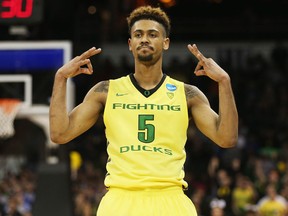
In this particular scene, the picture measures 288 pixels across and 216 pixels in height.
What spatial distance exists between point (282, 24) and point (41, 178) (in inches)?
534

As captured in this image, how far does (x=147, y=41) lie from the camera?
19.1 feet

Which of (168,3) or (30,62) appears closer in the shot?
(30,62)

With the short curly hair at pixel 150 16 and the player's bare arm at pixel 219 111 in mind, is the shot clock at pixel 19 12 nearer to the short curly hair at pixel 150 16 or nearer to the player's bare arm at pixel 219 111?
the short curly hair at pixel 150 16

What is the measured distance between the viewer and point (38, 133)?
21.5 meters

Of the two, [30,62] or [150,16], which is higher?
[150,16]

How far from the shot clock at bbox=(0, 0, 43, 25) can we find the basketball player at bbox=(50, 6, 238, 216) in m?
5.25

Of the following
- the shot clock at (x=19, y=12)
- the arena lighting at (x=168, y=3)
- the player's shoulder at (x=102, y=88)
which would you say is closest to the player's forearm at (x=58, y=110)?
the player's shoulder at (x=102, y=88)

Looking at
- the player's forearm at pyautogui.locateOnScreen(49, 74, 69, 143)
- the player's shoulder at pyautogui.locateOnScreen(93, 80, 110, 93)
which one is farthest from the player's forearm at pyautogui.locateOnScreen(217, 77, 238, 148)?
the player's forearm at pyautogui.locateOnScreen(49, 74, 69, 143)

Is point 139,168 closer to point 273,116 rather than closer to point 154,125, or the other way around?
point 154,125

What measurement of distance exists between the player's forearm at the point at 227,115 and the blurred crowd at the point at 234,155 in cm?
789

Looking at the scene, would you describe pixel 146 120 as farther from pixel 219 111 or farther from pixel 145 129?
pixel 219 111

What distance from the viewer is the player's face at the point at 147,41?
5.82m

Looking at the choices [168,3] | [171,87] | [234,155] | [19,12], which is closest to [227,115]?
[171,87]

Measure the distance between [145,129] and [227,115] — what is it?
21.9 inches
